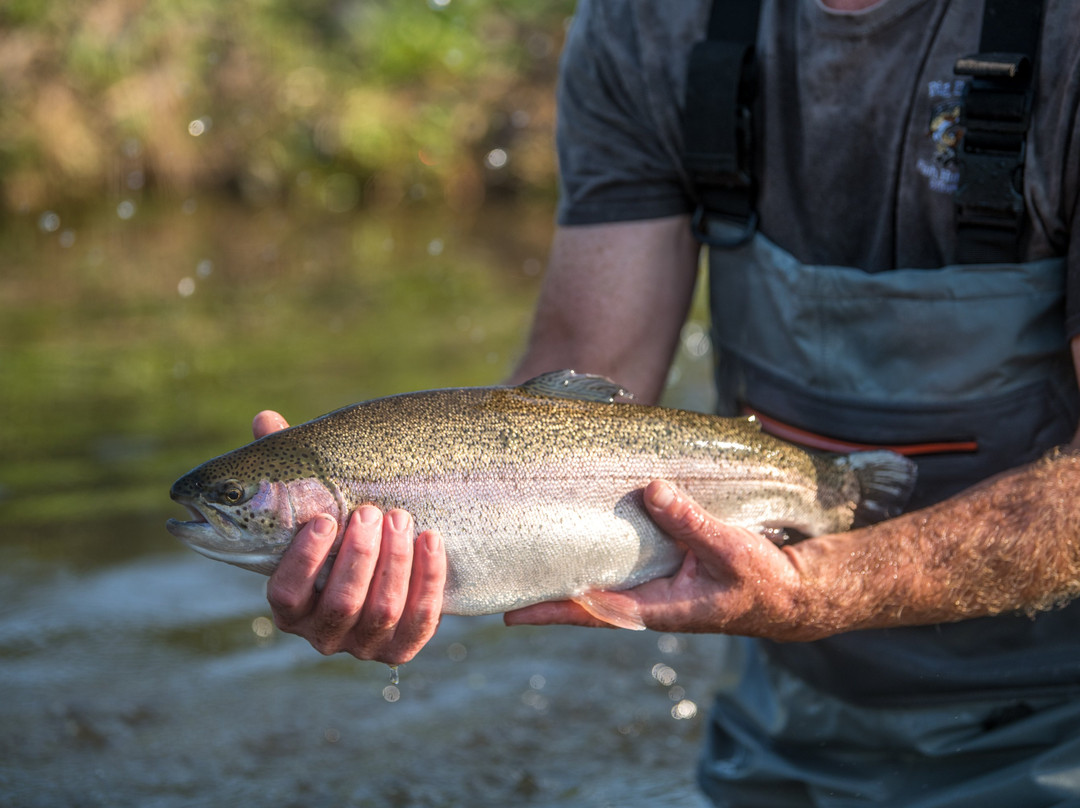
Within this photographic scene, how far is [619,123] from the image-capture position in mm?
3004

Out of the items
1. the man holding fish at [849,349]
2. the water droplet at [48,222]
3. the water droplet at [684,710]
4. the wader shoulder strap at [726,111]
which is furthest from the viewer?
the water droplet at [48,222]

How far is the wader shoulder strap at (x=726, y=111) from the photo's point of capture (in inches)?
110

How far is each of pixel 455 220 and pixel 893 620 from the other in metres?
13.6

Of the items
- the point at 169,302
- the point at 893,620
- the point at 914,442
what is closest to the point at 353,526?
the point at 893,620

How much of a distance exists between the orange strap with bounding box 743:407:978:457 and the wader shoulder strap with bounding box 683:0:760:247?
44 centimetres

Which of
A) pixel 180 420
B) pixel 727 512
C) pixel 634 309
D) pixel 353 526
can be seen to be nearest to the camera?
pixel 353 526

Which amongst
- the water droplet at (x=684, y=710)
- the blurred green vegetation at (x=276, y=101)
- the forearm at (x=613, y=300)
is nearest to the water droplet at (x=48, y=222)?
the blurred green vegetation at (x=276, y=101)

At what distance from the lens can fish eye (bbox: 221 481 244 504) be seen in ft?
7.35

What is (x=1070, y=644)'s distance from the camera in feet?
8.68

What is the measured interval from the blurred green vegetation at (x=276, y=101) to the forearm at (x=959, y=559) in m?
14.3

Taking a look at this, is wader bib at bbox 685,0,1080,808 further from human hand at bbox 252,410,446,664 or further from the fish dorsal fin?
human hand at bbox 252,410,446,664

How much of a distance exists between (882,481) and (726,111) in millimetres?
882

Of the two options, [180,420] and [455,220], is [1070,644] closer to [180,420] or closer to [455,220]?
[180,420]

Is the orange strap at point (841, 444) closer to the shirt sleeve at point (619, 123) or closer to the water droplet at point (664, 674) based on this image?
the shirt sleeve at point (619, 123)
